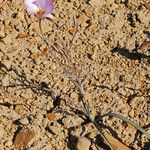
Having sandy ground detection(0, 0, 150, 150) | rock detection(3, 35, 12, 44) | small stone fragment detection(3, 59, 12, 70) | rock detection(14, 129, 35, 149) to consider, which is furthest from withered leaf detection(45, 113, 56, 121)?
rock detection(3, 35, 12, 44)

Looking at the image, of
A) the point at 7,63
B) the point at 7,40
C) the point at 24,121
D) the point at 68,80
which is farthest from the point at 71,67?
the point at 7,40

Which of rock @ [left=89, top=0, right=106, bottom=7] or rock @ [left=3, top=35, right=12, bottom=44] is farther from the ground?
rock @ [left=3, top=35, right=12, bottom=44]

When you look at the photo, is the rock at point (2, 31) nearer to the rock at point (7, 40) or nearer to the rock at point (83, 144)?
the rock at point (7, 40)

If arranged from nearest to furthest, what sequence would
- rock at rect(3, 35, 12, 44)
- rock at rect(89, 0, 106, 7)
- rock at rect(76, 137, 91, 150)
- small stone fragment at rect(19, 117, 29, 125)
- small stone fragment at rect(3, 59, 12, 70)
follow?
1. rock at rect(76, 137, 91, 150)
2. small stone fragment at rect(19, 117, 29, 125)
3. small stone fragment at rect(3, 59, 12, 70)
4. rock at rect(3, 35, 12, 44)
5. rock at rect(89, 0, 106, 7)

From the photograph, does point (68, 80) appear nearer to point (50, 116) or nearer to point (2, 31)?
point (50, 116)

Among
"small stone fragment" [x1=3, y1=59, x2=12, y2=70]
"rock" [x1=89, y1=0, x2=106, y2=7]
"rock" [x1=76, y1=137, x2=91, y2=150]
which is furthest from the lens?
"rock" [x1=89, y1=0, x2=106, y2=7]

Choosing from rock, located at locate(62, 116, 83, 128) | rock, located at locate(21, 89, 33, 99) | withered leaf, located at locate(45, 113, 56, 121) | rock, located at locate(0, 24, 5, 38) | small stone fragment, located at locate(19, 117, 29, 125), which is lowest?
rock, located at locate(62, 116, 83, 128)

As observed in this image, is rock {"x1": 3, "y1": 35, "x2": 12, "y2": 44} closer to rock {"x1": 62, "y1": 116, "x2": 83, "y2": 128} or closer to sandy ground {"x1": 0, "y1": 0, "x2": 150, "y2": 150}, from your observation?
sandy ground {"x1": 0, "y1": 0, "x2": 150, "y2": 150}

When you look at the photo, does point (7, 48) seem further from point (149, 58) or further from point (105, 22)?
point (149, 58)

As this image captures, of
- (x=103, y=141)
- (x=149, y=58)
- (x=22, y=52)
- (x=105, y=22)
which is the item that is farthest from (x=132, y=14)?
(x=103, y=141)
